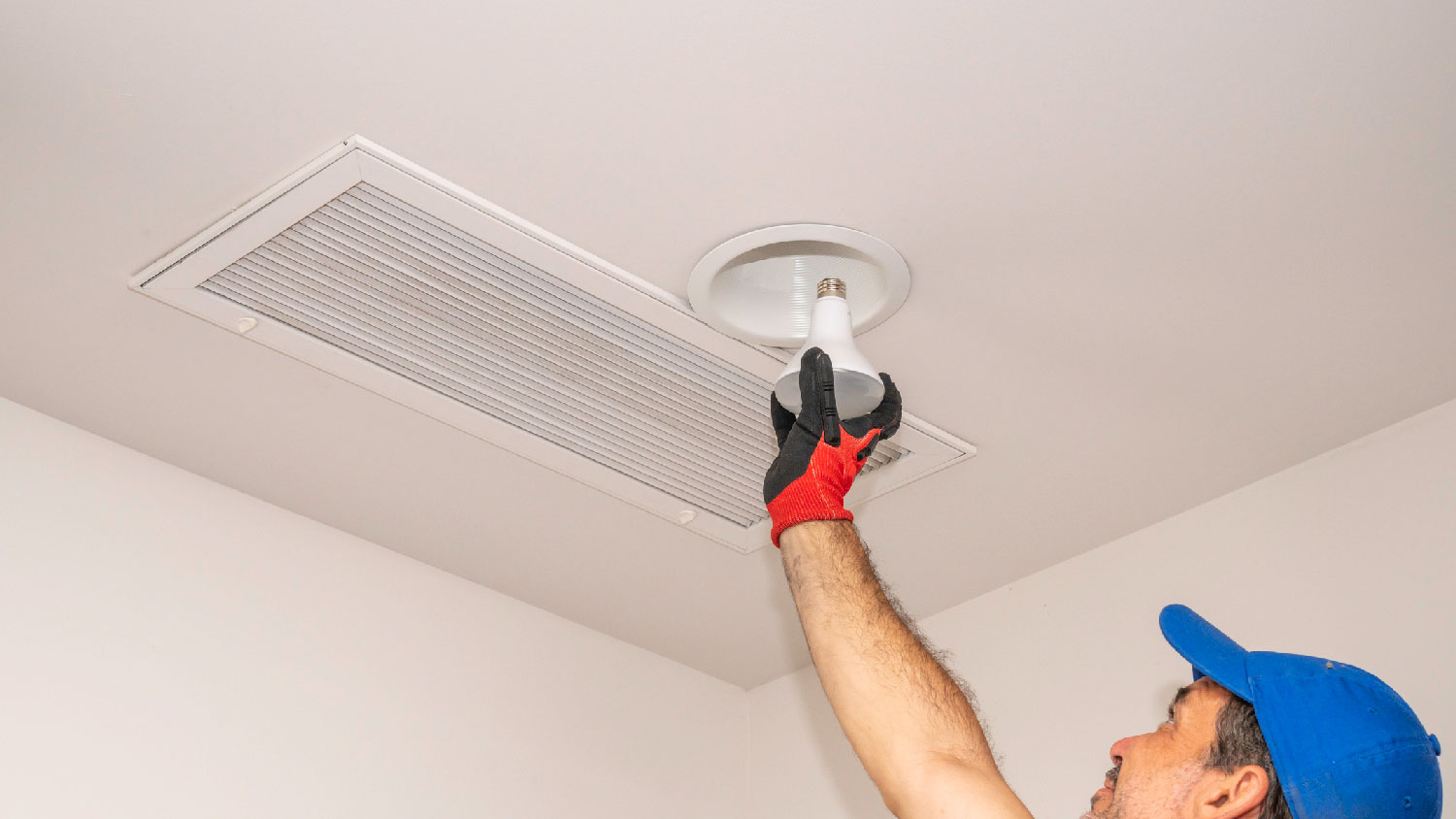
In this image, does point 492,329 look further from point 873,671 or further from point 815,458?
point 873,671

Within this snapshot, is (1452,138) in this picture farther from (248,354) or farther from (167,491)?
(167,491)

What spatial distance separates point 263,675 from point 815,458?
3.71ft

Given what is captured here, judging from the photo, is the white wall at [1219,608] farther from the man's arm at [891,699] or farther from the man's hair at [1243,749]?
the man's arm at [891,699]

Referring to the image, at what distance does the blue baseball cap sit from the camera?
115 centimetres

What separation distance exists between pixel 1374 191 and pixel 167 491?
1774 mm

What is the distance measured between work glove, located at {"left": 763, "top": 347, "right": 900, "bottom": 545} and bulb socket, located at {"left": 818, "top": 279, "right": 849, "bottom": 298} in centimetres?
17

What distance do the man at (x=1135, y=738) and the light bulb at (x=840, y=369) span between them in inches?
4.0

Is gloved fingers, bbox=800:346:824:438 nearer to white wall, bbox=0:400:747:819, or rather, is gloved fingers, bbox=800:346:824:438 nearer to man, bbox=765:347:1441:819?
man, bbox=765:347:1441:819

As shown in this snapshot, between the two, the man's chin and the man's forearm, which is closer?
the man's forearm

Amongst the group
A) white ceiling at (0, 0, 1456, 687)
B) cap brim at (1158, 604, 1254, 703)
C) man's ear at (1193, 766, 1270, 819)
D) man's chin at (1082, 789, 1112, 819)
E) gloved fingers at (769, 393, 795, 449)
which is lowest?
man's ear at (1193, 766, 1270, 819)

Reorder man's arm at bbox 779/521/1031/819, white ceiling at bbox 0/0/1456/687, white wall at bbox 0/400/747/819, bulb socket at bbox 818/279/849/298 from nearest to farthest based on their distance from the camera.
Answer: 1. man's arm at bbox 779/521/1031/819
2. white ceiling at bbox 0/0/1456/687
3. bulb socket at bbox 818/279/849/298
4. white wall at bbox 0/400/747/819

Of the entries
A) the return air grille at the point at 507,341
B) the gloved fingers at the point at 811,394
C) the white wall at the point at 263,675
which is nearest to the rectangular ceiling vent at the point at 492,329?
the return air grille at the point at 507,341

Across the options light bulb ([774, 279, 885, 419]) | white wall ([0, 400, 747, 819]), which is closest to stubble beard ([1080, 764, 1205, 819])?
light bulb ([774, 279, 885, 419])

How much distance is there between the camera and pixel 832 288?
1.56 m
